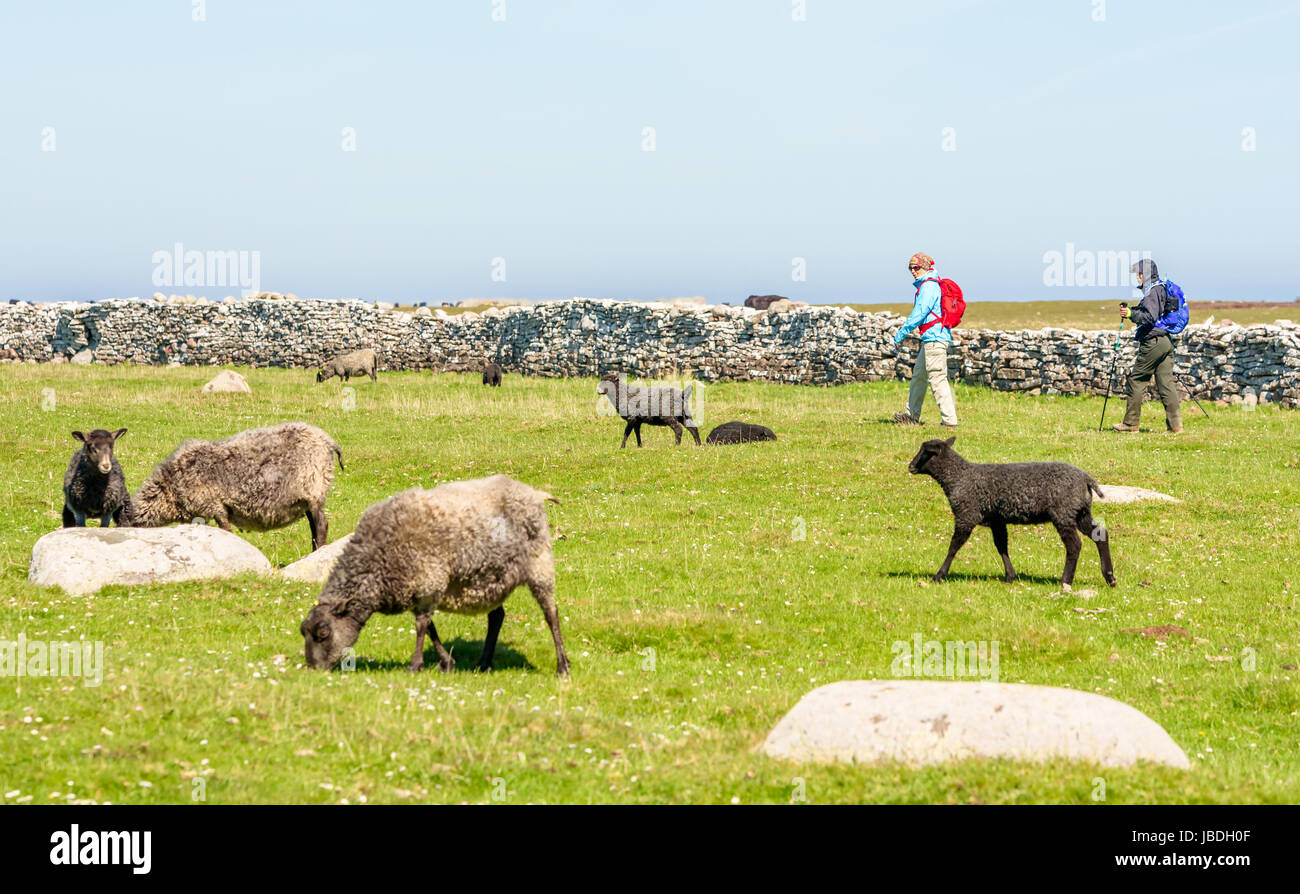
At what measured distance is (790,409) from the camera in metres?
33.5

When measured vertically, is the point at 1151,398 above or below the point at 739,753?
above

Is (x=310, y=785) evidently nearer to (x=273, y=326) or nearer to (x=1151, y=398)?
(x=1151, y=398)

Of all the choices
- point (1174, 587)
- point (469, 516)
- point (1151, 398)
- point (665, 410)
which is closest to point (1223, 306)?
point (1151, 398)

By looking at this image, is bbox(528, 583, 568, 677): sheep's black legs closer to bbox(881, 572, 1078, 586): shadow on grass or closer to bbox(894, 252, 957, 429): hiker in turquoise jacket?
bbox(881, 572, 1078, 586): shadow on grass

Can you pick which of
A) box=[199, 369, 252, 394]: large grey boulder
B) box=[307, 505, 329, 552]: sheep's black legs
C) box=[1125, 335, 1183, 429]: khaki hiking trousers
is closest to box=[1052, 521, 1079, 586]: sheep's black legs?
box=[307, 505, 329, 552]: sheep's black legs

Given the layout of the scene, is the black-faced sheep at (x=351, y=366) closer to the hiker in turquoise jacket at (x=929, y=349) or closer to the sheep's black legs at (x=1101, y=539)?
the hiker in turquoise jacket at (x=929, y=349)

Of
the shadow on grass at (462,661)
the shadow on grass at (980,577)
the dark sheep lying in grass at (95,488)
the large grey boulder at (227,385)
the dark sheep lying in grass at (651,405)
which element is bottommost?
the shadow on grass at (462,661)

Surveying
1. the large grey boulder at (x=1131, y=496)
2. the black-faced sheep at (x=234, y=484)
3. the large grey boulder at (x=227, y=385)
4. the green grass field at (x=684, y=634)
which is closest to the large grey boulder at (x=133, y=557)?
the green grass field at (x=684, y=634)

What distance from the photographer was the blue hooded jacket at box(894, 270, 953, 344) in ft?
93.9

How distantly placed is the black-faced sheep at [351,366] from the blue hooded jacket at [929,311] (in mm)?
21667

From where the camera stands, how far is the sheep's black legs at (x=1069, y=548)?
15141mm

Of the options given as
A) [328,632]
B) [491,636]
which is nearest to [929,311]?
[491,636]

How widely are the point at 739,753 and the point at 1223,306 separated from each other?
124681 mm
